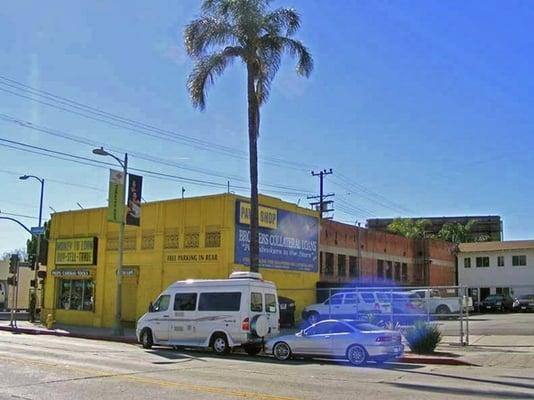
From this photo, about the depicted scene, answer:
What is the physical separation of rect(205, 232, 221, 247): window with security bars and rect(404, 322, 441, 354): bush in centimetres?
1238

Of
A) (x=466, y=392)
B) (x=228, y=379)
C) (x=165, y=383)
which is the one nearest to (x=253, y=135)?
(x=228, y=379)

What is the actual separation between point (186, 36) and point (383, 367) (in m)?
15.9

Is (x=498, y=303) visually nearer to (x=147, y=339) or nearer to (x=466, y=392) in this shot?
(x=147, y=339)

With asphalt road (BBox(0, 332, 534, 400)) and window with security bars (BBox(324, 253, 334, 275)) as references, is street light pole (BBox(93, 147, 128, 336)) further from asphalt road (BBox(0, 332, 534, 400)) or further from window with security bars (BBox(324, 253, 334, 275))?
window with security bars (BBox(324, 253, 334, 275))

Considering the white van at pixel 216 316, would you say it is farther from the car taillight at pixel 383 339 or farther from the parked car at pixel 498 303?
the parked car at pixel 498 303

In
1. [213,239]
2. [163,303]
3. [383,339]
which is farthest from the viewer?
[213,239]

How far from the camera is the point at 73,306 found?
35.8m

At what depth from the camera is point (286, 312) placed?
2945cm

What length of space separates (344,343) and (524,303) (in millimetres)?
35240

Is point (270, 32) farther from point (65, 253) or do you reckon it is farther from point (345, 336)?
point (65, 253)

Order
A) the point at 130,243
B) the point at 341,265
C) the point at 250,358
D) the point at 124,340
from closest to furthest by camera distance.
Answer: the point at 250,358 → the point at 124,340 → the point at 130,243 → the point at 341,265

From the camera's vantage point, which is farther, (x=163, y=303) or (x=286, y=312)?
(x=286, y=312)

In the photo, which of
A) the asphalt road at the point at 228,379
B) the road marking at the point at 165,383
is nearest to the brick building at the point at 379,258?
the asphalt road at the point at 228,379

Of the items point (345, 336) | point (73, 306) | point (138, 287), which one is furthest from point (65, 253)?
point (345, 336)
